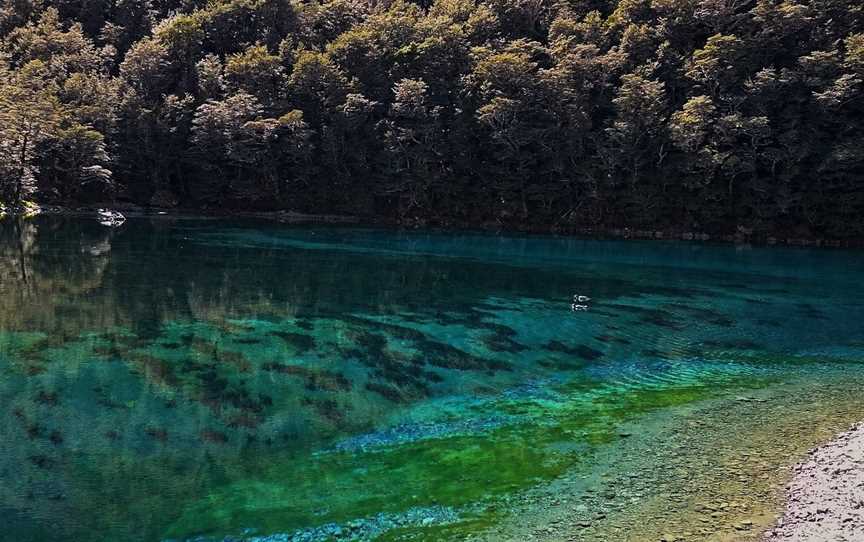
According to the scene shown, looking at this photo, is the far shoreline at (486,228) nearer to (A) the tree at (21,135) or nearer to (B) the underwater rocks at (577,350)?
(A) the tree at (21,135)

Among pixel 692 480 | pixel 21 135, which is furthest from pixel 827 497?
pixel 21 135

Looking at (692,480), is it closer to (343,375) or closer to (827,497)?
(827,497)

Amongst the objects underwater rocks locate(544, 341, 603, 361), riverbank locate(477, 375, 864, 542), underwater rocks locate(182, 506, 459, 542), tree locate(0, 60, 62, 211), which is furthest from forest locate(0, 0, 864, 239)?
underwater rocks locate(182, 506, 459, 542)

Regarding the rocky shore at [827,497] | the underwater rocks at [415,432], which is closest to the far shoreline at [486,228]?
the underwater rocks at [415,432]

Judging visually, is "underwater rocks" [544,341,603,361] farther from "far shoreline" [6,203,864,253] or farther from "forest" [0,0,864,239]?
"forest" [0,0,864,239]

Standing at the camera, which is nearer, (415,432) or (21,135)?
(415,432)
